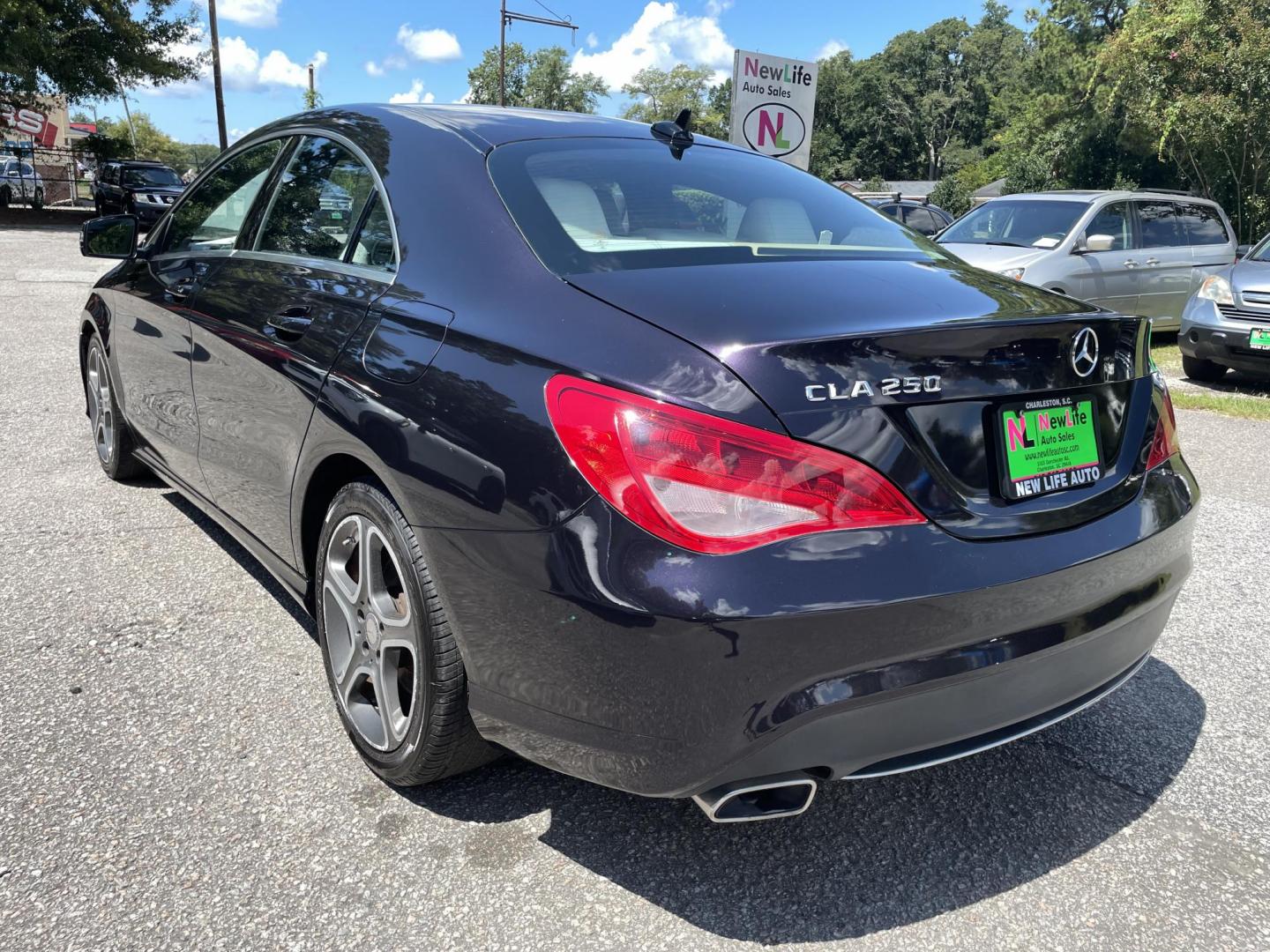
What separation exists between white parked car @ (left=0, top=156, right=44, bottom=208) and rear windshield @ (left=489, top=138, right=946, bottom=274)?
3318 centimetres

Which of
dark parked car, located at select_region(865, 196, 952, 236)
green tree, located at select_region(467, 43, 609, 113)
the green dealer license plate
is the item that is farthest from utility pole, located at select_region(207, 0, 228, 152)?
green tree, located at select_region(467, 43, 609, 113)

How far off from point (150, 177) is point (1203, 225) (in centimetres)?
2421

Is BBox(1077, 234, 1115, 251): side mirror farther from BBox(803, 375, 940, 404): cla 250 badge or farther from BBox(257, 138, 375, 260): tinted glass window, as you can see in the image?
BBox(803, 375, 940, 404): cla 250 badge

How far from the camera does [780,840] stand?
2.30m

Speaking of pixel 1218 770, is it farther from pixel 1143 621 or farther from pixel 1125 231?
pixel 1125 231

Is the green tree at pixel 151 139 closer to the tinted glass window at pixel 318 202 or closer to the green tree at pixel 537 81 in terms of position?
the green tree at pixel 537 81

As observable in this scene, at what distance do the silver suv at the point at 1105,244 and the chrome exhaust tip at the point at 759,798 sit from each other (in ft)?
27.6

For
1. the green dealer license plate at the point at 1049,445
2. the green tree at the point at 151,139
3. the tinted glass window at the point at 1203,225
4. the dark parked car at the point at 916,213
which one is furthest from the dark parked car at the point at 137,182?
the green tree at the point at 151,139

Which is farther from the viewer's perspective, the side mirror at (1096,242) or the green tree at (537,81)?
the green tree at (537,81)

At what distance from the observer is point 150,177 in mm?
25547

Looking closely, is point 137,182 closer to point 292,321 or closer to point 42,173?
point 42,173

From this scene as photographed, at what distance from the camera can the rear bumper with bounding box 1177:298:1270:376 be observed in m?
8.37

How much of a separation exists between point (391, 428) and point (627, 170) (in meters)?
1.06

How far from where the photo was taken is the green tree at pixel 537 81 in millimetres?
84438
